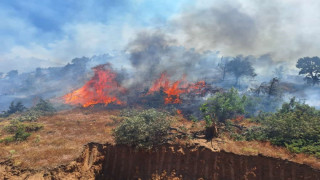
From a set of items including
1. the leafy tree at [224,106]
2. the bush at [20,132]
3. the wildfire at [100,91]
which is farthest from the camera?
the wildfire at [100,91]

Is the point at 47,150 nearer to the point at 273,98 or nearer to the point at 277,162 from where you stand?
the point at 277,162

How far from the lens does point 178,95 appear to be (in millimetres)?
36594

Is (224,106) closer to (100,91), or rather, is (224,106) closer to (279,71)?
(100,91)

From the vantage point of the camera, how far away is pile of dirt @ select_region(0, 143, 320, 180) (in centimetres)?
1064

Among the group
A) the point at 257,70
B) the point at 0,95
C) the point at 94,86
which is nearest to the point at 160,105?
the point at 94,86

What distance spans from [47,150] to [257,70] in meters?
63.7

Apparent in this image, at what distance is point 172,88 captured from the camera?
39500 mm

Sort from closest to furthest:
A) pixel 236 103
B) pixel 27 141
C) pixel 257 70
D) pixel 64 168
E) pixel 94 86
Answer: pixel 64 168
pixel 27 141
pixel 236 103
pixel 94 86
pixel 257 70

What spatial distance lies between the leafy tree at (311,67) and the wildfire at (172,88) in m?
25.9

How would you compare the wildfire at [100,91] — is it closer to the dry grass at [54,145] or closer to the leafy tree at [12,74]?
the dry grass at [54,145]

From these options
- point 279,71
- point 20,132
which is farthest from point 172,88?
point 279,71

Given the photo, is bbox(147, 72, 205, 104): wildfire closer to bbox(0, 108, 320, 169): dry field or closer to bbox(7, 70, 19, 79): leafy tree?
bbox(0, 108, 320, 169): dry field

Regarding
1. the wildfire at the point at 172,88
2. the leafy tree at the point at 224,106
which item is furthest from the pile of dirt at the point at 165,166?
the wildfire at the point at 172,88

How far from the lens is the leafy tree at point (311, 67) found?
4053cm
